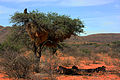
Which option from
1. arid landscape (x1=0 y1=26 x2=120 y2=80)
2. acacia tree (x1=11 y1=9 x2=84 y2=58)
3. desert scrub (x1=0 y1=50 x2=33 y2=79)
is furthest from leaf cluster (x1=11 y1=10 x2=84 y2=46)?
desert scrub (x1=0 y1=50 x2=33 y2=79)

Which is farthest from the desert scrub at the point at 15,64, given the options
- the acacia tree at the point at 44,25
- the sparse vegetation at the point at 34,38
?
the acacia tree at the point at 44,25

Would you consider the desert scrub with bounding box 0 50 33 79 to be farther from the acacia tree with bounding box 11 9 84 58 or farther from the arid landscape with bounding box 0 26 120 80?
the acacia tree with bounding box 11 9 84 58

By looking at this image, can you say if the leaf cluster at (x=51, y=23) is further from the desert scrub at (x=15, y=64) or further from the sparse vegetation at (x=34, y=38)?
the desert scrub at (x=15, y=64)

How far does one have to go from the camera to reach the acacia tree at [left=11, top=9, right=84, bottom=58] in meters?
10.8

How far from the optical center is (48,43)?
12414mm

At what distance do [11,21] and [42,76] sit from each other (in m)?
4.43

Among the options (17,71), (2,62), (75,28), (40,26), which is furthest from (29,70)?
(75,28)

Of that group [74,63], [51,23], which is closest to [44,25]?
[51,23]

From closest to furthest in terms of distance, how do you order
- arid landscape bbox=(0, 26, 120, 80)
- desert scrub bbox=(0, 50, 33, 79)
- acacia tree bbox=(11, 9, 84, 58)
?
arid landscape bbox=(0, 26, 120, 80) < desert scrub bbox=(0, 50, 33, 79) < acacia tree bbox=(11, 9, 84, 58)

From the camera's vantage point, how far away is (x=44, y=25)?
434 inches

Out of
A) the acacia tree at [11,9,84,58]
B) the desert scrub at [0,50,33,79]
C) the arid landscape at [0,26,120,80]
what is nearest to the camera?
the arid landscape at [0,26,120,80]

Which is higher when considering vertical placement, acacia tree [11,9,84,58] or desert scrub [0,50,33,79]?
acacia tree [11,9,84,58]

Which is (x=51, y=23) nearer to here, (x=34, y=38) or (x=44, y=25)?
(x=44, y=25)

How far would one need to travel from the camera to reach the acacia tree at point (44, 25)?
35.6 ft
